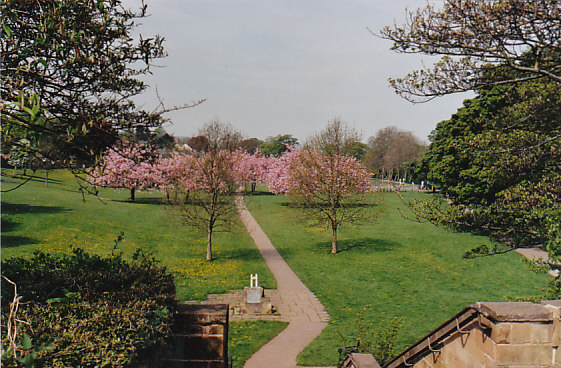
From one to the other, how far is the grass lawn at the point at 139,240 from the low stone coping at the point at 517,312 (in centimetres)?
768

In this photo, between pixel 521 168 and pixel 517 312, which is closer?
pixel 517 312

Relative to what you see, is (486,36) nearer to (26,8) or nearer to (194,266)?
(26,8)

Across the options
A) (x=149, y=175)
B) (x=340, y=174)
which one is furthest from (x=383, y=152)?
(x=340, y=174)

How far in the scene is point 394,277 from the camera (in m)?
21.7

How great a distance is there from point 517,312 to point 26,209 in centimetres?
3140

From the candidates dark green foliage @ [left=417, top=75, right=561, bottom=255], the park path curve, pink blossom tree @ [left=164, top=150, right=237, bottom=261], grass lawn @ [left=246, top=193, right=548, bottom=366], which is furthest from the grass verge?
dark green foliage @ [left=417, top=75, right=561, bottom=255]

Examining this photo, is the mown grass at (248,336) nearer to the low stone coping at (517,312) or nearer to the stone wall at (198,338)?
the stone wall at (198,338)

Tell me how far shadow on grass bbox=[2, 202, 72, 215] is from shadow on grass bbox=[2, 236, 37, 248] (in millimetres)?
5285

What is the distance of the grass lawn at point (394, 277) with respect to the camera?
15102 millimetres

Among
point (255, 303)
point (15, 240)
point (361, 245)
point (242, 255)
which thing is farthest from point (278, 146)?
point (255, 303)

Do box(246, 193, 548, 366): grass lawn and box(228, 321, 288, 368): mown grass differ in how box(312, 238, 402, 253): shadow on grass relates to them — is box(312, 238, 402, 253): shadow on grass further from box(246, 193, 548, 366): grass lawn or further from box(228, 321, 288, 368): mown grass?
box(228, 321, 288, 368): mown grass

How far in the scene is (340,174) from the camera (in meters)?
26.6

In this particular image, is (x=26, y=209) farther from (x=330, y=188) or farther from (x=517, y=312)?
(x=517, y=312)

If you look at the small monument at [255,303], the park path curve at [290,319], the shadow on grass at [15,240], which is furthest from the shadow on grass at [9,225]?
the small monument at [255,303]
